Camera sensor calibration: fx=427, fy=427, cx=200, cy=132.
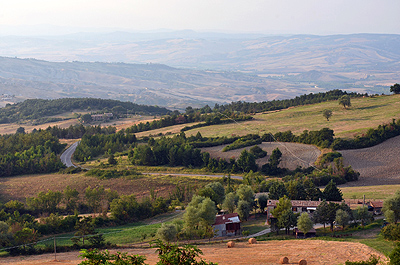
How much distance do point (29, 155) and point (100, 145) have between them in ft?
44.4

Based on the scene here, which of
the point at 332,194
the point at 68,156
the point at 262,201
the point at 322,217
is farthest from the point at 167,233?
the point at 68,156

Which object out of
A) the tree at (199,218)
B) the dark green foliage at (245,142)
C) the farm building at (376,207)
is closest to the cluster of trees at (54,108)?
the dark green foliage at (245,142)

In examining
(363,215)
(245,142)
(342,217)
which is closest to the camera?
(342,217)

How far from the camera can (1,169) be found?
62344 mm

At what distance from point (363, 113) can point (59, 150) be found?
188 ft

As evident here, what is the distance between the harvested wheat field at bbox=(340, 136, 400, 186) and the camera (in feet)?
170

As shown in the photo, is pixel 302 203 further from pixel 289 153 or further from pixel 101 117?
pixel 101 117

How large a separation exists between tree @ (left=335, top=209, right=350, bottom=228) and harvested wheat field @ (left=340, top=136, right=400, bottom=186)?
1839 cm

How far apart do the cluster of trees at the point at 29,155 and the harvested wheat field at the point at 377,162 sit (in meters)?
42.7

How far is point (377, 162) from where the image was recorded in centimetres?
5697

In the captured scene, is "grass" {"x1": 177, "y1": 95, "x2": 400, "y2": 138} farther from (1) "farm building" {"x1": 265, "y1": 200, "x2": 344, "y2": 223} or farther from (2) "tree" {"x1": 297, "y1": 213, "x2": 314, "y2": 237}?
(2) "tree" {"x1": 297, "y1": 213, "x2": 314, "y2": 237}

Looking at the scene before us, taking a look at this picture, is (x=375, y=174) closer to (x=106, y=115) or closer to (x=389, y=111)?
(x=389, y=111)

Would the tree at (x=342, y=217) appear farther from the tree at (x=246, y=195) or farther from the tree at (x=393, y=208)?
the tree at (x=246, y=195)

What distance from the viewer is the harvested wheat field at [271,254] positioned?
26.4 meters
